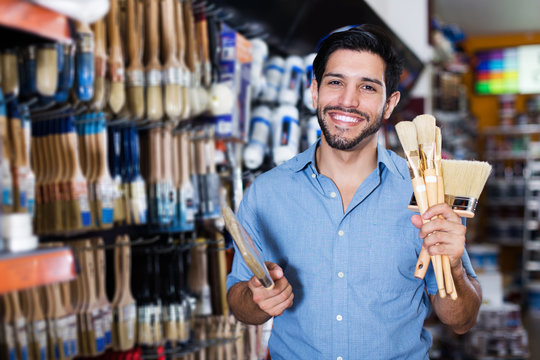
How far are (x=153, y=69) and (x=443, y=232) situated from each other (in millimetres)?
1325

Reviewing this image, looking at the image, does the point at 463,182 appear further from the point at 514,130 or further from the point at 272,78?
the point at 514,130

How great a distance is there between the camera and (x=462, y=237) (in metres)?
1.28

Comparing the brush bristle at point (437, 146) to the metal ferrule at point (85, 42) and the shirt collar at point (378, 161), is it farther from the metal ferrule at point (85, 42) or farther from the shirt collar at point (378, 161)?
the metal ferrule at point (85, 42)

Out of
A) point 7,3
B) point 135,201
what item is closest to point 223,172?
point 135,201

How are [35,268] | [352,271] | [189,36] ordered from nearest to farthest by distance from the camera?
[35,268], [352,271], [189,36]

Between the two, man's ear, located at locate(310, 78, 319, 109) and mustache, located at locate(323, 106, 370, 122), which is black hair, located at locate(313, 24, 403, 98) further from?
mustache, located at locate(323, 106, 370, 122)

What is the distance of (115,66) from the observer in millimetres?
1967

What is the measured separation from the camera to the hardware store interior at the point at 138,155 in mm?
1404

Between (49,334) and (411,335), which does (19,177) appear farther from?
(411,335)

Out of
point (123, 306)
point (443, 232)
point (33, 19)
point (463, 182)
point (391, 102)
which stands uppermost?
point (33, 19)

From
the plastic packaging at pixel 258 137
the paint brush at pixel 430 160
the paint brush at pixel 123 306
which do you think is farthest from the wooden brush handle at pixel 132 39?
the paint brush at pixel 430 160

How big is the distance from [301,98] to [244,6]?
0.68 metres

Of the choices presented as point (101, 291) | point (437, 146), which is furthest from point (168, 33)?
point (437, 146)

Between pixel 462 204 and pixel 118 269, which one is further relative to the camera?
pixel 118 269
